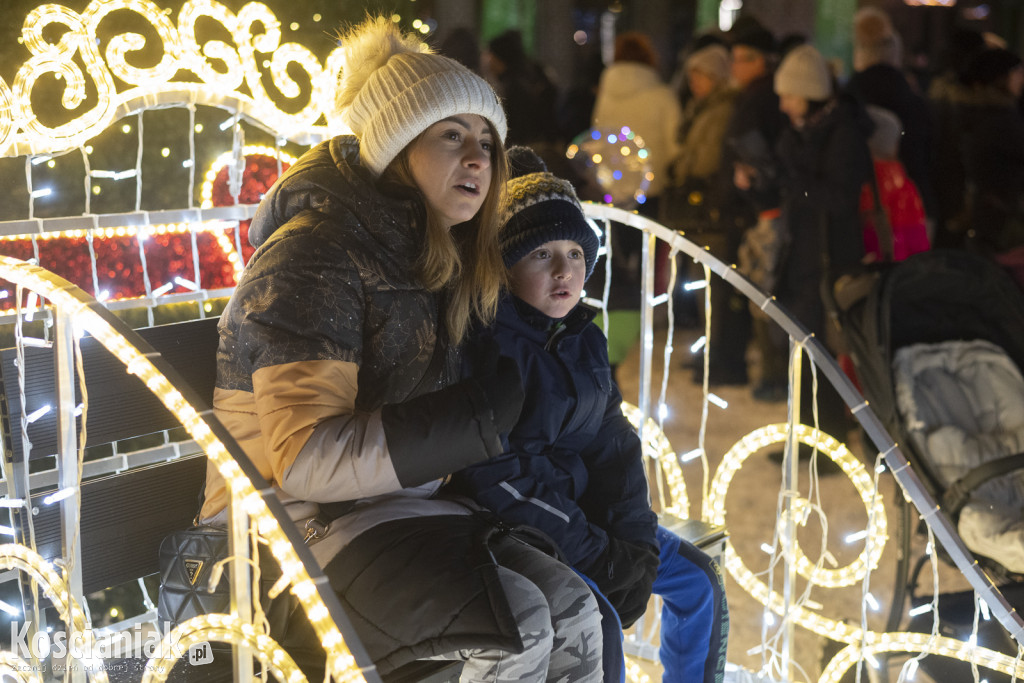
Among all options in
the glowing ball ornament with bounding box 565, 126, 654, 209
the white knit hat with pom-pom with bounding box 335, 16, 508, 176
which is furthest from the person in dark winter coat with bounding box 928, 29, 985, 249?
the white knit hat with pom-pom with bounding box 335, 16, 508, 176

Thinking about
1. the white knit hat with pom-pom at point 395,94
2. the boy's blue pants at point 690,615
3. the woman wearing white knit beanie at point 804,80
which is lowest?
the boy's blue pants at point 690,615

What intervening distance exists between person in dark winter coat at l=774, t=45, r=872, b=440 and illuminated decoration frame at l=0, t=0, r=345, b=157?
2.49 metres

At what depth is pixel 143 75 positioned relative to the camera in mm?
2170

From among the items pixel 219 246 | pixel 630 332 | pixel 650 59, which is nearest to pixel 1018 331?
pixel 630 332

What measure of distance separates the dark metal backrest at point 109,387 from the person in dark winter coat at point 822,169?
2.84m

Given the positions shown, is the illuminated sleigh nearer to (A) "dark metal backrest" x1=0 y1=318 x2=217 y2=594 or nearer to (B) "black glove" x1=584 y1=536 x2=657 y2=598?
(A) "dark metal backrest" x1=0 y1=318 x2=217 y2=594

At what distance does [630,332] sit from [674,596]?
2540 millimetres

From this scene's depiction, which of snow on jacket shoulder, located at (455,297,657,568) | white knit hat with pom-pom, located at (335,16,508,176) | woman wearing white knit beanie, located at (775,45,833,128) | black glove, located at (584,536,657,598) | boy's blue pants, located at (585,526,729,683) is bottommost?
boy's blue pants, located at (585,526,729,683)

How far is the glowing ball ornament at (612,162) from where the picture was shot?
187 inches

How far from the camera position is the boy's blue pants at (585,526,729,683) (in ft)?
7.21

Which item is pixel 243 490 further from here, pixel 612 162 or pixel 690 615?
pixel 612 162

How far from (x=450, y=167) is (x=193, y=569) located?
88 centimetres

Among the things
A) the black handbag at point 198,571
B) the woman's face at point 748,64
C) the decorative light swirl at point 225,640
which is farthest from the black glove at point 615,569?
the woman's face at point 748,64

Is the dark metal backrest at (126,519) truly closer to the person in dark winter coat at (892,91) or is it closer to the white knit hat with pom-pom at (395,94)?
the white knit hat with pom-pom at (395,94)
